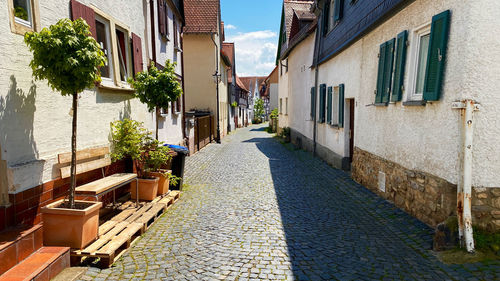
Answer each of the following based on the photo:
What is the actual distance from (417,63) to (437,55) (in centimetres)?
99

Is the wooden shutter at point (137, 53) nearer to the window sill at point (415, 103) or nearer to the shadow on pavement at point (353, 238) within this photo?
the shadow on pavement at point (353, 238)

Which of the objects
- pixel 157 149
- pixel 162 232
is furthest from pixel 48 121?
pixel 157 149

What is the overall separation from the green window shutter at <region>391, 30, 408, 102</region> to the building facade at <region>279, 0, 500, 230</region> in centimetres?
2

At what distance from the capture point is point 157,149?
6.66 m

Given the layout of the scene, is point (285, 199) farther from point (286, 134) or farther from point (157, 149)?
point (286, 134)

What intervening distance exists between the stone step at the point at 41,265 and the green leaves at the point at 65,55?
1755 millimetres

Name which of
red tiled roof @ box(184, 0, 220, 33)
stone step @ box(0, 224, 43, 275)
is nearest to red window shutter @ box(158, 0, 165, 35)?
stone step @ box(0, 224, 43, 275)

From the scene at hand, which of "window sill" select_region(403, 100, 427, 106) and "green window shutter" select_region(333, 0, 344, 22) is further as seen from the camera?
"green window shutter" select_region(333, 0, 344, 22)

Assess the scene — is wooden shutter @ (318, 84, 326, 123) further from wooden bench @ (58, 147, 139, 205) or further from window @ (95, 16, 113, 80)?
wooden bench @ (58, 147, 139, 205)

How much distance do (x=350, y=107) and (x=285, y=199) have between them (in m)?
4.28

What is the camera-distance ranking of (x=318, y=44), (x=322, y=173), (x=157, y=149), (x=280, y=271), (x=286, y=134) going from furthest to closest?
(x=286, y=134) < (x=318, y=44) < (x=322, y=173) < (x=157, y=149) < (x=280, y=271)

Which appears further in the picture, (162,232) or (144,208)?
(144,208)

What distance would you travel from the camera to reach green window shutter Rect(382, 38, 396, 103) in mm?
6453

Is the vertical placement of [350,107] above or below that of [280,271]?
above
